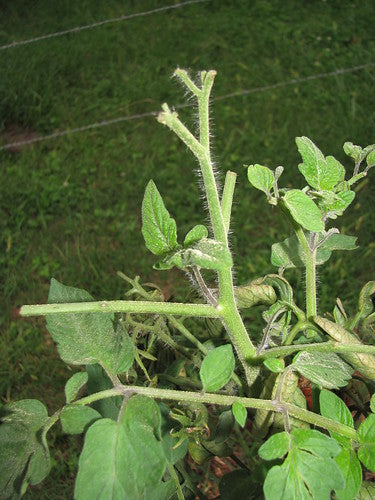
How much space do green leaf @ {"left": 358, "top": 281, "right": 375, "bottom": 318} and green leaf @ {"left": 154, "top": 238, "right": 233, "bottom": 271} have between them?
0.24 metres

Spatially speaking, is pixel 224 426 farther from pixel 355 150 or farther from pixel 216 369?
pixel 355 150

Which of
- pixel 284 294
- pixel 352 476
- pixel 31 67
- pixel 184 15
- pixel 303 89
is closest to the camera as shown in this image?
pixel 352 476

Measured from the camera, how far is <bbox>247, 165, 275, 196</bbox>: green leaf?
18.6 inches

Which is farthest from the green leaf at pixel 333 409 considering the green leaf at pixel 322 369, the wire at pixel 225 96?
the wire at pixel 225 96

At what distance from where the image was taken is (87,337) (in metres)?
0.47

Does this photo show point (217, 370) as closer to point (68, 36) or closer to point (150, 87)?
point (150, 87)

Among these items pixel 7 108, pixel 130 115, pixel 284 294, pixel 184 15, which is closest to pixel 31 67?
pixel 7 108

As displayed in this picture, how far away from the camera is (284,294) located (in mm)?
571

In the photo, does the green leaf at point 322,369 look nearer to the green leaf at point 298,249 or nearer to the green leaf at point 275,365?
the green leaf at point 275,365

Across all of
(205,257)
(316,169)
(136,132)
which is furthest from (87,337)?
(136,132)

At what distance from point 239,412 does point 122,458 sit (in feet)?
0.31

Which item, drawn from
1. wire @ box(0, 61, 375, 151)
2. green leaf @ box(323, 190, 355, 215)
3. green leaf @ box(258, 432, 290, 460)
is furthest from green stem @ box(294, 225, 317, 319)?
wire @ box(0, 61, 375, 151)

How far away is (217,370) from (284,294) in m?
0.15

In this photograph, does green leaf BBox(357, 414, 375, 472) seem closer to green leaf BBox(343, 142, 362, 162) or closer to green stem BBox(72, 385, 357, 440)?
green stem BBox(72, 385, 357, 440)
